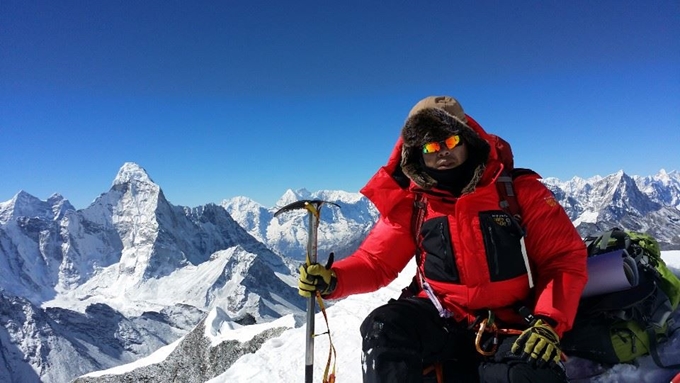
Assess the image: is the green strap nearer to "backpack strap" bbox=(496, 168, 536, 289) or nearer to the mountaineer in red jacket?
the mountaineer in red jacket

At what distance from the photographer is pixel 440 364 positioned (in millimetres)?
4723

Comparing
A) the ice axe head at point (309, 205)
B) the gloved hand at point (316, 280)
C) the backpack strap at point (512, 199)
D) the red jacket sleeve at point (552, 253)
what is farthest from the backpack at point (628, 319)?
the ice axe head at point (309, 205)

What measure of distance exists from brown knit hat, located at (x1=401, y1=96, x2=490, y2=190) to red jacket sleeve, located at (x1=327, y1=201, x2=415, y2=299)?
0.47 m

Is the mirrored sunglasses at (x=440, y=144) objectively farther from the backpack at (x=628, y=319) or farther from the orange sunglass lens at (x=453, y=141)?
the backpack at (x=628, y=319)

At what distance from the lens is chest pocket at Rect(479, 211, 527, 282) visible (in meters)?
4.61

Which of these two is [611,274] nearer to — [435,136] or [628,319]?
[628,319]

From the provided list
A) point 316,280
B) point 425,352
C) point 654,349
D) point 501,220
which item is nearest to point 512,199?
point 501,220

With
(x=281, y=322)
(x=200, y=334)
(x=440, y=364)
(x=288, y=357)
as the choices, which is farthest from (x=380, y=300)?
(x=200, y=334)

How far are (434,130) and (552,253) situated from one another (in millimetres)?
1936

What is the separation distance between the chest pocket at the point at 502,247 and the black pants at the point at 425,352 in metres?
0.69

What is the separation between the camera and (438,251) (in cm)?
494

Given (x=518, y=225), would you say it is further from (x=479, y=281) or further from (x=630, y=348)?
(x=630, y=348)

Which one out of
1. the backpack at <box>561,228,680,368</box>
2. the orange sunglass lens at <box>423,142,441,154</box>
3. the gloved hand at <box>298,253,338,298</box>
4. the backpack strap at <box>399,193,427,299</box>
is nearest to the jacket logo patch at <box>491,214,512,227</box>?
the backpack strap at <box>399,193,427,299</box>

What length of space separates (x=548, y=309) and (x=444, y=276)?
1105mm
